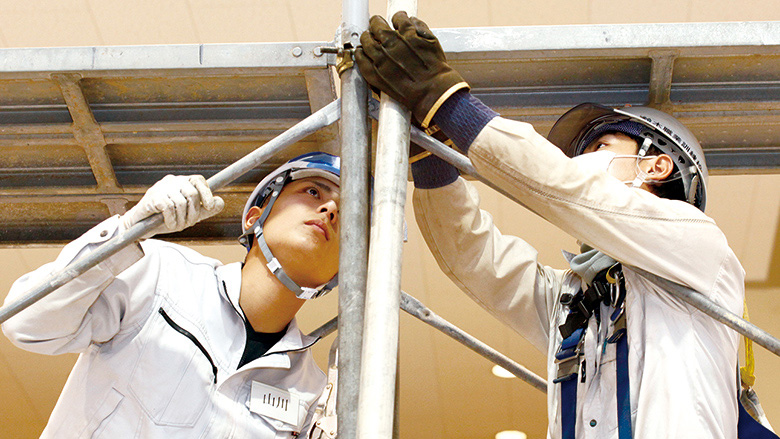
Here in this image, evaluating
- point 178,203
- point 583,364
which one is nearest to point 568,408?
point 583,364

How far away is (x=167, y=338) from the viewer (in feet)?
11.3

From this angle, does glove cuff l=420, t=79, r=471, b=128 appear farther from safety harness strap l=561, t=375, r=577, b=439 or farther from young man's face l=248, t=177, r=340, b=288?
safety harness strap l=561, t=375, r=577, b=439

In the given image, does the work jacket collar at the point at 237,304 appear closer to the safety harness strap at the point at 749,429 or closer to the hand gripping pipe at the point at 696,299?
the hand gripping pipe at the point at 696,299

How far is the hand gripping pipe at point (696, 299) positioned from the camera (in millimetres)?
2896

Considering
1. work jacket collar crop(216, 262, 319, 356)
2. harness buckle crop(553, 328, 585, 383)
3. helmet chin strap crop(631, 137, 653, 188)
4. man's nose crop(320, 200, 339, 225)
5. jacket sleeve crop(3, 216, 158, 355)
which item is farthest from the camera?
man's nose crop(320, 200, 339, 225)

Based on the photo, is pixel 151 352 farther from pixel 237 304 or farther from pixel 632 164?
pixel 632 164

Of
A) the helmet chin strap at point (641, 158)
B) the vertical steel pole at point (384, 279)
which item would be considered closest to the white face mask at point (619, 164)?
the helmet chin strap at point (641, 158)

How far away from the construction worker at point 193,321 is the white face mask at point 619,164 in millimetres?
1098

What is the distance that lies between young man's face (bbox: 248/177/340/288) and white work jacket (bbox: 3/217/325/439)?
291 mm

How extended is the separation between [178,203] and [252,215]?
1.00 metres

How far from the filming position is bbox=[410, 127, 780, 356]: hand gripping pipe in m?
2.90

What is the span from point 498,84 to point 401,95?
2.43 ft

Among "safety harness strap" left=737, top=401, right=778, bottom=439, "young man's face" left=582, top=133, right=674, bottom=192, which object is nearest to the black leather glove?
"young man's face" left=582, top=133, right=674, bottom=192

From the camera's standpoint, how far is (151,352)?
339cm
